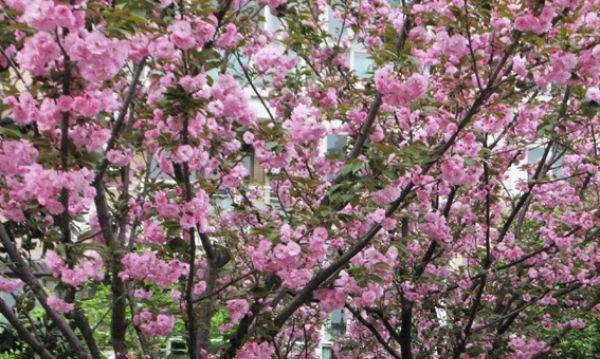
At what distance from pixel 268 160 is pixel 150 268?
2.73 ft

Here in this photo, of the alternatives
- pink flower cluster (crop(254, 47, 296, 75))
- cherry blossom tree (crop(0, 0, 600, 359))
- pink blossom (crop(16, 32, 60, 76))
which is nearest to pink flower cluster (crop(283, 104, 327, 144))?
cherry blossom tree (crop(0, 0, 600, 359))

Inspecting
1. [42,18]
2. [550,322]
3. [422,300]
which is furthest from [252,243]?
[550,322]

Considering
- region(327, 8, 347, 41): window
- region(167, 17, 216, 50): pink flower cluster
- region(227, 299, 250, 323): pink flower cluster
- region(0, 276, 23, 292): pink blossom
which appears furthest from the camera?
region(327, 8, 347, 41): window

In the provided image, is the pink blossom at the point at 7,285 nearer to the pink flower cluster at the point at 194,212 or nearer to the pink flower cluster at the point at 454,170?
the pink flower cluster at the point at 194,212

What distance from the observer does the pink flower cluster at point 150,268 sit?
3.08 metres

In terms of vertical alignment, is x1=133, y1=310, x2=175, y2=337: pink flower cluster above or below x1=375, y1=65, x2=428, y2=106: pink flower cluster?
below

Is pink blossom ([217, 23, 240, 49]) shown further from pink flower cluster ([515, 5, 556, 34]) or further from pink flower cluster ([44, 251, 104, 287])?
pink flower cluster ([515, 5, 556, 34])

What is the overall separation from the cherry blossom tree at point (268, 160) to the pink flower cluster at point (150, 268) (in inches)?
0.6

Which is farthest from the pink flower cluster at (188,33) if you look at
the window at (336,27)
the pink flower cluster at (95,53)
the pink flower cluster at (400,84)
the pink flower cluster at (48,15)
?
the window at (336,27)

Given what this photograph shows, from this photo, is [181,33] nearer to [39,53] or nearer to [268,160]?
[39,53]

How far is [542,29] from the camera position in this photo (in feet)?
9.19

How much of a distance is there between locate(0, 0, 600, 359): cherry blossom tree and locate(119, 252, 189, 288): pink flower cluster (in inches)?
0.6

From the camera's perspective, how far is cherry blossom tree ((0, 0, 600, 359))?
2.32 meters

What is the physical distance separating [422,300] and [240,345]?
2.30 m
